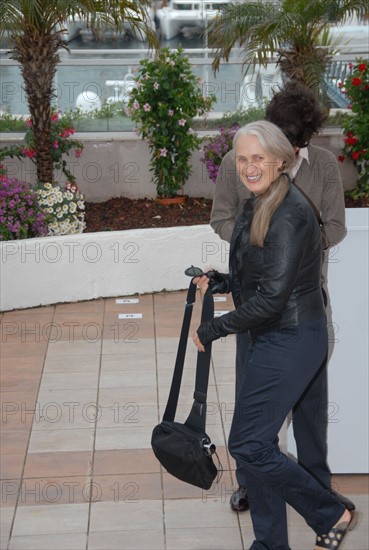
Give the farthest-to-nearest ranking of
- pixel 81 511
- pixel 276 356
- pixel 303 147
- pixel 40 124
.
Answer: pixel 40 124, pixel 81 511, pixel 303 147, pixel 276 356

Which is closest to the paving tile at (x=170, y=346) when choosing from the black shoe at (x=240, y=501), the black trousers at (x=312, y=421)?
the black shoe at (x=240, y=501)

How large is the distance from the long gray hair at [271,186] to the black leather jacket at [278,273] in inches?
1.0

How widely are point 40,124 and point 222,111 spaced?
2.14m

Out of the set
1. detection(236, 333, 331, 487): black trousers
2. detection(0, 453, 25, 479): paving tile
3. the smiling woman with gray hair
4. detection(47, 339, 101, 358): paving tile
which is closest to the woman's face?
the smiling woman with gray hair

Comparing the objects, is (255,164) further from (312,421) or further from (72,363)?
(72,363)

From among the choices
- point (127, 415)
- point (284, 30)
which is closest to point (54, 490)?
point (127, 415)

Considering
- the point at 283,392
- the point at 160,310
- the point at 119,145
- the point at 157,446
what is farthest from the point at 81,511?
the point at 119,145

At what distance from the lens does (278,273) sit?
3.82 metres

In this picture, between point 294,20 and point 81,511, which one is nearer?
point 81,511

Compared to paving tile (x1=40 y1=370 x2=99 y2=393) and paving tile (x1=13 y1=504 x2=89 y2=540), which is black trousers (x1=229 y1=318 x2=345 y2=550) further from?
paving tile (x1=40 y1=370 x2=99 y2=393)

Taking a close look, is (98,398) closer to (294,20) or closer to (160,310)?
(160,310)

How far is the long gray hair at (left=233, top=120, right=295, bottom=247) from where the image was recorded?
388 centimetres

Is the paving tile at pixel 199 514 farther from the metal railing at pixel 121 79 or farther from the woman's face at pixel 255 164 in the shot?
the metal railing at pixel 121 79

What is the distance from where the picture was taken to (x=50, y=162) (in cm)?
965
